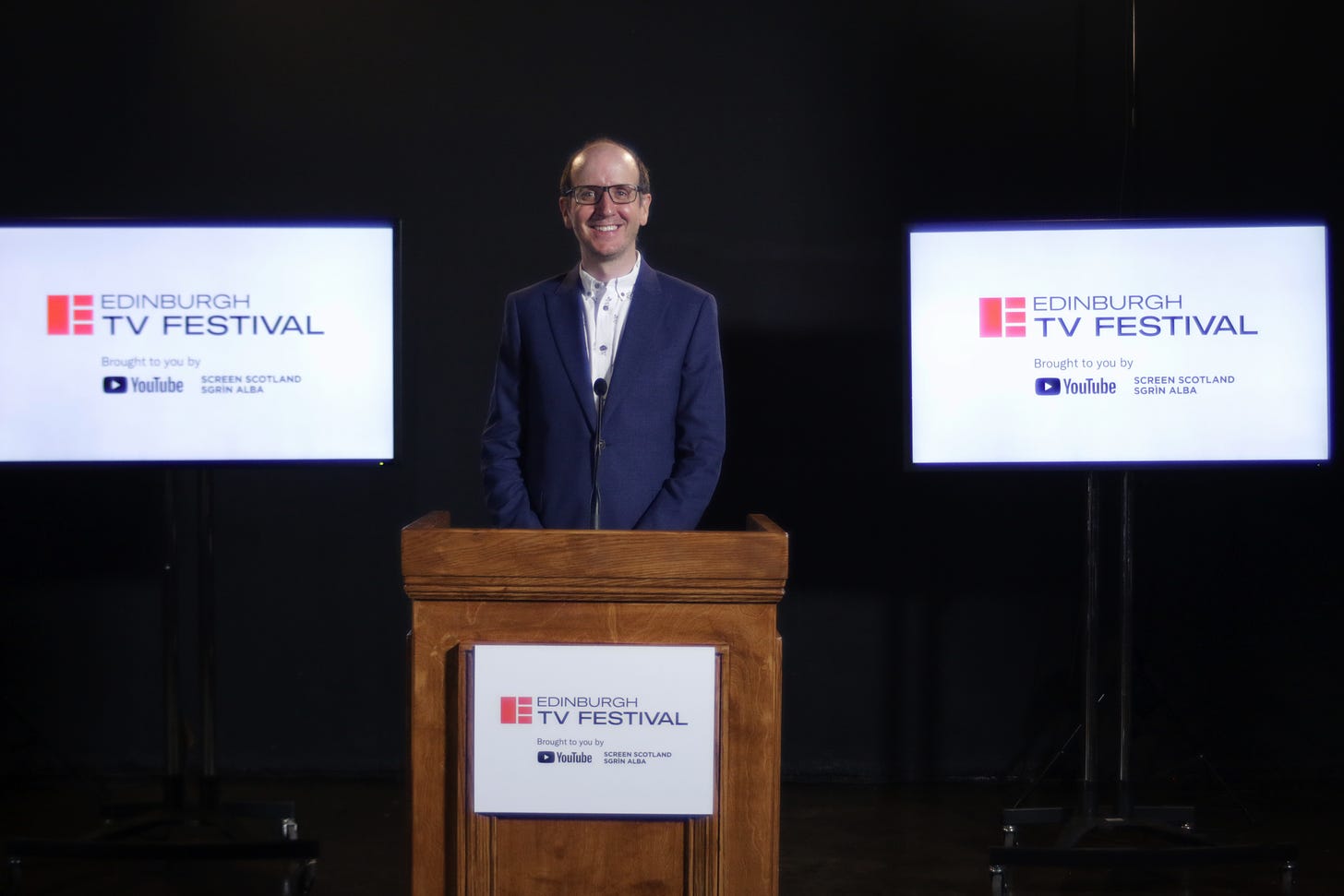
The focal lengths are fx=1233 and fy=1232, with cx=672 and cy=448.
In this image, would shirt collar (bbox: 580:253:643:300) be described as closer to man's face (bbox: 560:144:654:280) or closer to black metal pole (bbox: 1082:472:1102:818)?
man's face (bbox: 560:144:654:280)

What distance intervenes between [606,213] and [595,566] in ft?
3.66

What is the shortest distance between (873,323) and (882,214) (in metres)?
0.36

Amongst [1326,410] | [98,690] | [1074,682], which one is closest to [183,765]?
[98,690]

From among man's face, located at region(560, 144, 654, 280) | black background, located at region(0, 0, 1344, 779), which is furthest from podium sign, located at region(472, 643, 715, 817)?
black background, located at region(0, 0, 1344, 779)

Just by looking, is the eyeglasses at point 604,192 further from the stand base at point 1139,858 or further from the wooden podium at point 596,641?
the stand base at point 1139,858

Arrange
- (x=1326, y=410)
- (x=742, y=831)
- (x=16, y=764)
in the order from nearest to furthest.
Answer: (x=742, y=831), (x=1326, y=410), (x=16, y=764)

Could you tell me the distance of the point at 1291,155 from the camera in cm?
407

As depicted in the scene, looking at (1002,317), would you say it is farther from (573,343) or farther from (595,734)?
(595,734)

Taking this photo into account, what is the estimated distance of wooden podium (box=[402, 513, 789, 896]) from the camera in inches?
64.7

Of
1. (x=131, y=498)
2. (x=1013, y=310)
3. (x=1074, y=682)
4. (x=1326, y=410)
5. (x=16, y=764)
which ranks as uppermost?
(x=1013, y=310)

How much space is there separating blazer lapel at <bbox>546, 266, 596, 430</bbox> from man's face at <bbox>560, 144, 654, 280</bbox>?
0.10m

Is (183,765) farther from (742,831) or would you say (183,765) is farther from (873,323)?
(873,323)

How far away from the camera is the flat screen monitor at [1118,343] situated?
324cm

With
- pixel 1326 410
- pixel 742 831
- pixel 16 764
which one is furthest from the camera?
pixel 16 764
